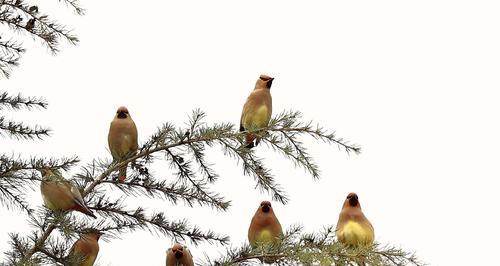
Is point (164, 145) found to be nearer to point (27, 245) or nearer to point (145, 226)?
point (145, 226)

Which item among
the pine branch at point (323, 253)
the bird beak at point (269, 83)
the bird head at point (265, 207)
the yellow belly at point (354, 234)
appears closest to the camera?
the pine branch at point (323, 253)

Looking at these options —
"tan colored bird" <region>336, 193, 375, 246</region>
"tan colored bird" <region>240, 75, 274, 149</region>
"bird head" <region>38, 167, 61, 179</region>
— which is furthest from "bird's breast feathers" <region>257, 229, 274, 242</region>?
"bird head" <region>38, 167, 61, 179</region>

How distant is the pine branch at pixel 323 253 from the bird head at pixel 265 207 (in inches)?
24.2

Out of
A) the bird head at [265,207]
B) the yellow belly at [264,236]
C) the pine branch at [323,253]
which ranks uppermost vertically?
the bird head at [265,207]

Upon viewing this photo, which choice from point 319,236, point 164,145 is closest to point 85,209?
point 164,145

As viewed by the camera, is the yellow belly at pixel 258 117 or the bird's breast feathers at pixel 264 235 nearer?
the bird's breast feathers at pixel 264 235

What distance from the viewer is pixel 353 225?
3.20 m

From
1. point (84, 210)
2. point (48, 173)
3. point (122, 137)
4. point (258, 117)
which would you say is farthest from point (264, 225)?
point (48, 173)

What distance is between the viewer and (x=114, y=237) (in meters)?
2.88

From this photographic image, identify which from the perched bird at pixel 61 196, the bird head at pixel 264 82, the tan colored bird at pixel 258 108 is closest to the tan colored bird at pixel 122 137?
the perched bird at pixel 61 196

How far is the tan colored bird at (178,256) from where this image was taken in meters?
3.09

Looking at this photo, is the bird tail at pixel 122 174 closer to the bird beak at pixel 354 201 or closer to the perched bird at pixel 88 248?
the perched bird at pixel 88 248

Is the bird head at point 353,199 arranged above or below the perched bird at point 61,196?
above

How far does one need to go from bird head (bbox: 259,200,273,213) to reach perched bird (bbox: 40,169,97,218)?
71 centimetres
